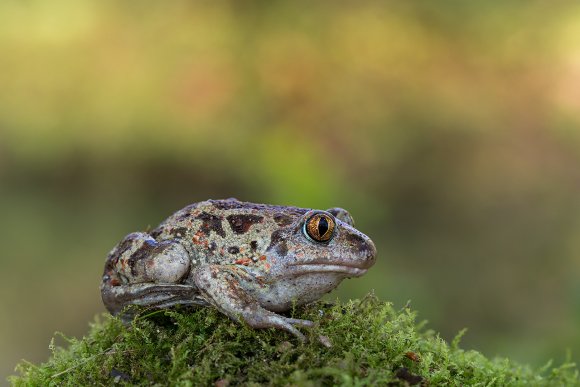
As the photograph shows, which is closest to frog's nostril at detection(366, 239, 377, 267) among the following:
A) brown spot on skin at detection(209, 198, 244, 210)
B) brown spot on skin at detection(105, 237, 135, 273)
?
brown spot on skin at detection(209, 198, 244, 210)

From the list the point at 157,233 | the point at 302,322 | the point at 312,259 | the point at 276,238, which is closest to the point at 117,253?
the point at 157,233

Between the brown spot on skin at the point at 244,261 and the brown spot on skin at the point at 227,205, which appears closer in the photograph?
the brown spot on skin at the point at 244,261

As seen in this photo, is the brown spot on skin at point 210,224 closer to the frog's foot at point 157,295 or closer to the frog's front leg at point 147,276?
the frog's front leg at point 147,276

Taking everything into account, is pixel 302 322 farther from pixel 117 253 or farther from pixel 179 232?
pixel 117 253

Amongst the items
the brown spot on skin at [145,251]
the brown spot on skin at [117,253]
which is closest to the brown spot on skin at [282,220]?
the brown spot on skin at [145,251]

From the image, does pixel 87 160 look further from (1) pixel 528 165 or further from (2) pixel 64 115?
(1) pixel 528 165

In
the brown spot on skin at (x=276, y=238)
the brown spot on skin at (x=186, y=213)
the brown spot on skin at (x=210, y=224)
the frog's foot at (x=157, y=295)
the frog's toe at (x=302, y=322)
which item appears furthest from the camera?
the brown spot on skin at (x=186, y=213)

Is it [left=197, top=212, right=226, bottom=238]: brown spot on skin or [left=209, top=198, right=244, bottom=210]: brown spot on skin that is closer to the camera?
[left=197, top=212, right=226, bottom=238]: brown spot on skin

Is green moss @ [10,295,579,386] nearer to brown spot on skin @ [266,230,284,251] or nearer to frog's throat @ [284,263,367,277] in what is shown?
frog's throat @ [284,263,367,277]
